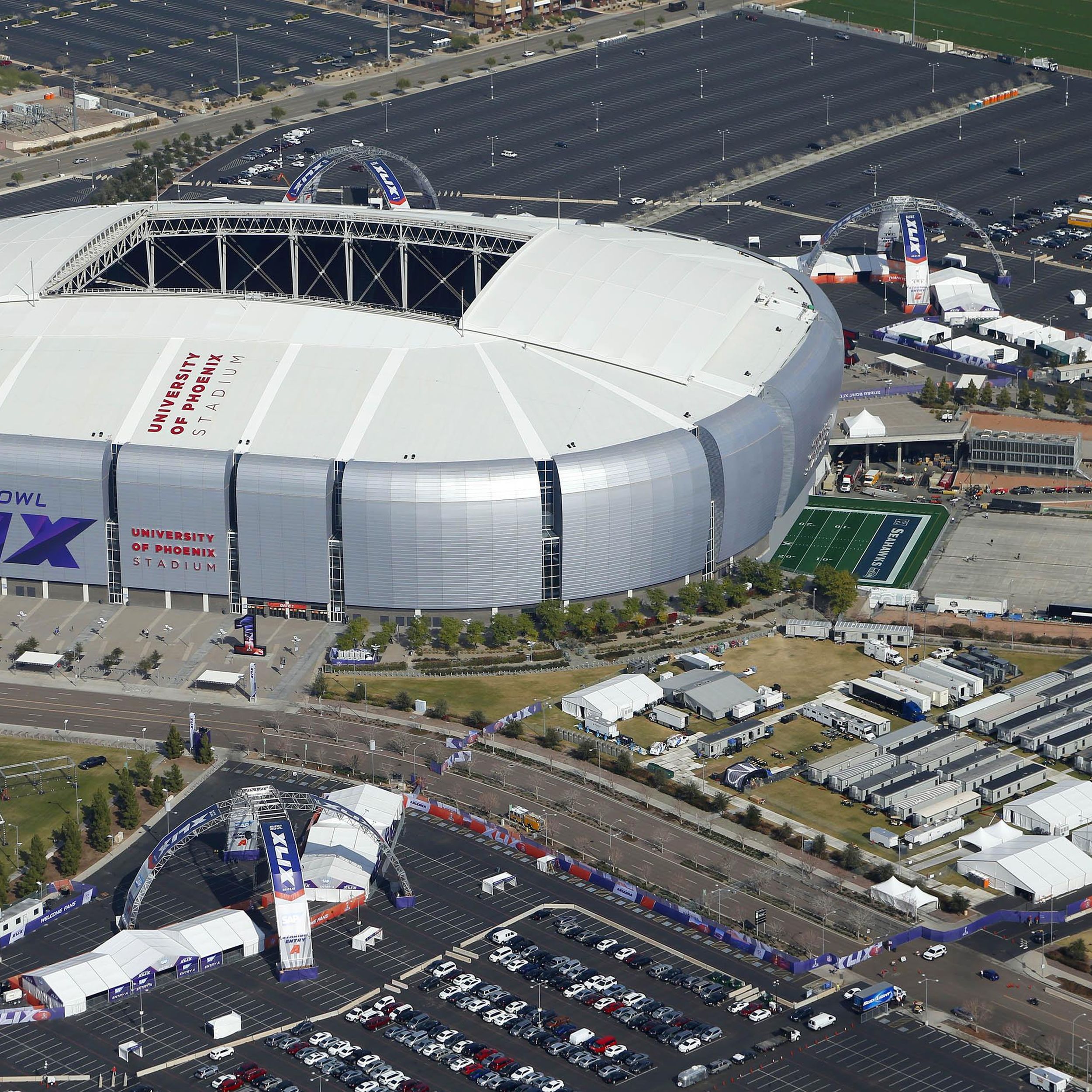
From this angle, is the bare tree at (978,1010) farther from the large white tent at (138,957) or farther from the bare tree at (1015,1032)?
the large white tent at (138,957)

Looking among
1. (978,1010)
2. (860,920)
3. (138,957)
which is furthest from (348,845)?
(978,1010)

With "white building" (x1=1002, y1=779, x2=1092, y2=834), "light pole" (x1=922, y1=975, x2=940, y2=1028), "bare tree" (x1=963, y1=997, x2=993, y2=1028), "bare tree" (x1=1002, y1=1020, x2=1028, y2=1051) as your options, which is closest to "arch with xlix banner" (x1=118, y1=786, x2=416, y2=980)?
"light pole" (x1=922, y1=975, x2=940, y2=1028)

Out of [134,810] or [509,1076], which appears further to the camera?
[134,810]

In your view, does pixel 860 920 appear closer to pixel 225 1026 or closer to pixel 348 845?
pixel 348 845

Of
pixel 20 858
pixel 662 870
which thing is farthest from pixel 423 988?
pixel 20 858

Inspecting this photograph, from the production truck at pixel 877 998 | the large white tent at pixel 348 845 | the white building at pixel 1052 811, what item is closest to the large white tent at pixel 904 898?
the production truck at pixel 877 998

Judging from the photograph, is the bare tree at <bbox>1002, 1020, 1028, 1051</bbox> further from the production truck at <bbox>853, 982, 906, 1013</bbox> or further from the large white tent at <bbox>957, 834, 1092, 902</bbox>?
the large white tent at <bbox>957, 834, 1092, 902</bbox>

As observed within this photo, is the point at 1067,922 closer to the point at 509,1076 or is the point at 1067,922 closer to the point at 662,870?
the point at 662,870
